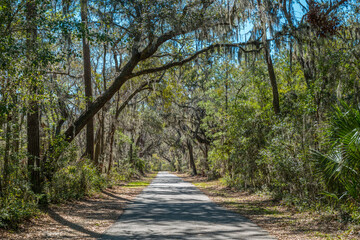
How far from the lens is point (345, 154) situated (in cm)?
696

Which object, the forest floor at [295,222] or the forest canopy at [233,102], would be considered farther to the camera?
the forest canopy at [233,102]

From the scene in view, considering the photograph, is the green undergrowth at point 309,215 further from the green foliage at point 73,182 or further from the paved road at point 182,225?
the green foliage at point 73,182

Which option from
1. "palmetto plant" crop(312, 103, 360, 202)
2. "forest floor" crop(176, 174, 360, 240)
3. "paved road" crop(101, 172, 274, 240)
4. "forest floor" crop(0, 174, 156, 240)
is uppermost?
"palmetto plant" crop(312, 103, 360, 202)

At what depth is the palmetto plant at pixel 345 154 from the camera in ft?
21.7

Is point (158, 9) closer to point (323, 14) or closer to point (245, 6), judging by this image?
point (245, 6)

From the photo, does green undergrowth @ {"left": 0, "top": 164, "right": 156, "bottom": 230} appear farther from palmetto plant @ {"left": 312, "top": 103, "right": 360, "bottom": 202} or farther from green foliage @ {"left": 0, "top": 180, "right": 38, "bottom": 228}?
palmetto plant @ {"left": 312, "top": 103, "right": 360, "bottom": 202}

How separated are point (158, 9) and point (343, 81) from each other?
657 cm

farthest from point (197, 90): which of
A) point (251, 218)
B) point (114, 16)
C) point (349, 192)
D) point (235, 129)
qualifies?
point (349, 192)

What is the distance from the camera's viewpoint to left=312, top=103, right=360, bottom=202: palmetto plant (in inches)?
260

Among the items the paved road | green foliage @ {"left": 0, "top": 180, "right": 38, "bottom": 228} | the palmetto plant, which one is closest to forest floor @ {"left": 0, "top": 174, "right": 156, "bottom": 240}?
green foliage @ {"left": 0, "top": 180, "right": 38, "bottom": 228}

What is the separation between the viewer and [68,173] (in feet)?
41.6

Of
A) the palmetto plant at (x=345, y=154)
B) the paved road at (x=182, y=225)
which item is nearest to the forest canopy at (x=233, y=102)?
the palmetto plant at (x=345, y=154)

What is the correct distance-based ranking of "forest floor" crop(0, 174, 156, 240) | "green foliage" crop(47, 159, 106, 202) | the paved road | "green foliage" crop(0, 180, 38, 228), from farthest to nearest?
"green foliage" crop(47, 159, 106, 202)
"green foliage" crop(0, 180, 38, 228)
"forest floor" crop(0, 174, 156, 240)
the paved road

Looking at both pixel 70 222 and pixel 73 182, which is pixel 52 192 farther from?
pixel 70 222
